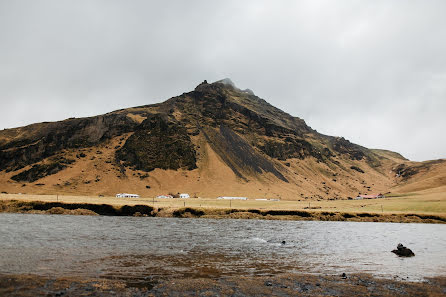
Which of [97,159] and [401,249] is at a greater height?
[97,159]

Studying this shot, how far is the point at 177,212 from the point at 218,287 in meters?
64.3

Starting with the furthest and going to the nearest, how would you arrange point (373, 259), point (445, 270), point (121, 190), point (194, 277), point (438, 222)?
1. point (121, 190)
2. point (438, 222)
3. point (373, 259)
4. point (445, 270)
5. point (194, 277)

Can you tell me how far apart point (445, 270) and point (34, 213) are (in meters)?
81.6

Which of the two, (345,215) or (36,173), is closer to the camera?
(345,215)

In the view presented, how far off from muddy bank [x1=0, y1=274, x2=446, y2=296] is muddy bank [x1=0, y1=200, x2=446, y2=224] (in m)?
60.0

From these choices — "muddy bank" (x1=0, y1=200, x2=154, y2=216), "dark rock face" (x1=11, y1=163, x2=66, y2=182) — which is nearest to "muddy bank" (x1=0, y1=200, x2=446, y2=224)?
"muddy bank" (x1=0, y1=200, x2=154, y2=216)

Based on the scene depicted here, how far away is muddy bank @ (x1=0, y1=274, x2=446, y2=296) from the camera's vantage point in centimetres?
1677

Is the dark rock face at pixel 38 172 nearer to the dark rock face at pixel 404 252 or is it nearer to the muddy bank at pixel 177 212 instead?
the muddy bank at pixel 177 212

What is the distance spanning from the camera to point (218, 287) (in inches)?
728

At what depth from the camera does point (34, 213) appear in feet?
Answer: 253

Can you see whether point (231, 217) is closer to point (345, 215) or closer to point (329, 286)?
point (345, 215)

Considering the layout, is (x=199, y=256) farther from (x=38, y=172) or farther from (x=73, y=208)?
(x=38, y=172)

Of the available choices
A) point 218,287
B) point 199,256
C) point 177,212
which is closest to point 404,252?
point 199,256

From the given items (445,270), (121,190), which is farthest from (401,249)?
Answer: (121,190)
